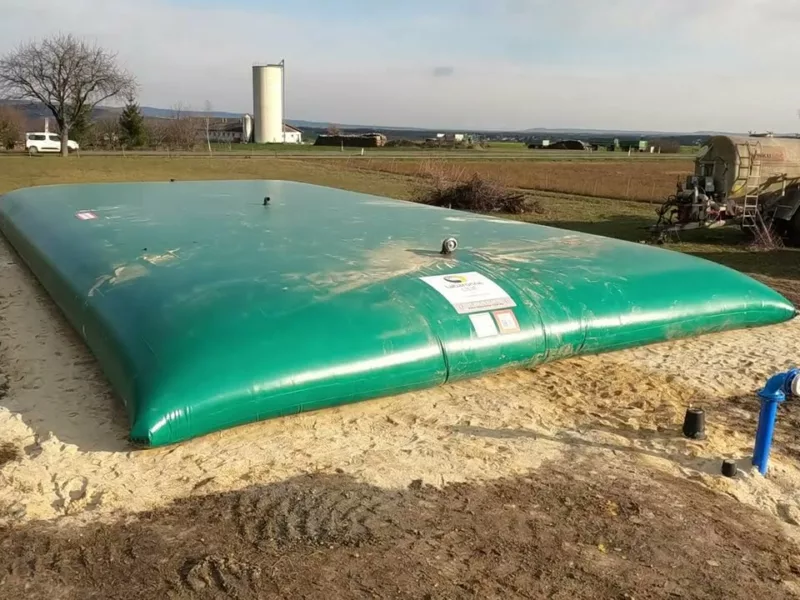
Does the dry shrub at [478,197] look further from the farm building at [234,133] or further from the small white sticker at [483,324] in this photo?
the farm building at [234,133]

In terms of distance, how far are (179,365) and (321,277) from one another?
146cm

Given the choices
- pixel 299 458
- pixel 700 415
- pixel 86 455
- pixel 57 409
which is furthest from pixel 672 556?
pixel 57 409

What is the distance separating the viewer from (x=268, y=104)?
69.9 m

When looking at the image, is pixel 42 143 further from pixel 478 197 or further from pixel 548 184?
pixel 478 197

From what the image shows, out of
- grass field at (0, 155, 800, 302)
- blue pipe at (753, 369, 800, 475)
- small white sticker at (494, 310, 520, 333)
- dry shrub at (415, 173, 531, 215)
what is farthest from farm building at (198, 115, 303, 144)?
blue pipe at (753, 369, 800, 475)

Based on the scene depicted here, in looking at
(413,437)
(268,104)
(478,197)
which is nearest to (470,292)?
(413,437)

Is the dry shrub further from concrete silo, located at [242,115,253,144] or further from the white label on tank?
concrete silo, located at [242,115,253,144]

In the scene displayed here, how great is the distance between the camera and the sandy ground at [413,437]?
139 inches

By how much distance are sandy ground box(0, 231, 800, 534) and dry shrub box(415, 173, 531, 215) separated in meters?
11.1

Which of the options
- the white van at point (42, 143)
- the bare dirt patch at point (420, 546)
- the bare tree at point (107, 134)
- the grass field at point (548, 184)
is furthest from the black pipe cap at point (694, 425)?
the bare tree at point (107, 134)

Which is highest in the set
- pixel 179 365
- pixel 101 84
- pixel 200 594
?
pixel 101 84

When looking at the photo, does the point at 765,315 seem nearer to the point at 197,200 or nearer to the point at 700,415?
the point at 700,415

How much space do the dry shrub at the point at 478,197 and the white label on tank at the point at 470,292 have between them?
36.5 feet

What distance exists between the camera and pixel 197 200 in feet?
30.7
